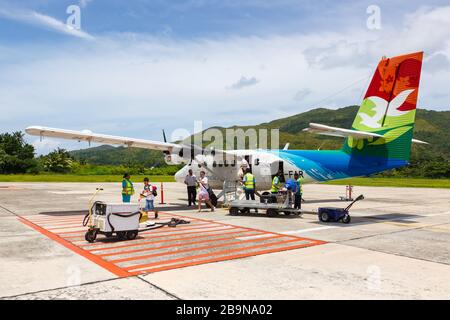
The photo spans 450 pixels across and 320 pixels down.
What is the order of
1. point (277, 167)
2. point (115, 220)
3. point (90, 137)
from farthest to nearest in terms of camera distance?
point (277, 167) → point (90, 137) → point (115, 220)

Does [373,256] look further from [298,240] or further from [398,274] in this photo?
[298,240]

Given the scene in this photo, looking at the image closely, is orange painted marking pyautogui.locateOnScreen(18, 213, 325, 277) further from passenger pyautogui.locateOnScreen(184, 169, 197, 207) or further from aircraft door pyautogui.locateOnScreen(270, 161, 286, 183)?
aircraft door pyautogui.locateOnScreen(270, 161, 286, 183)

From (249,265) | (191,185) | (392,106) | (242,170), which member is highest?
(392,106)

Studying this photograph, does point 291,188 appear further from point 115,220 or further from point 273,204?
point 115,220

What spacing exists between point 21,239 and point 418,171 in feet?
238

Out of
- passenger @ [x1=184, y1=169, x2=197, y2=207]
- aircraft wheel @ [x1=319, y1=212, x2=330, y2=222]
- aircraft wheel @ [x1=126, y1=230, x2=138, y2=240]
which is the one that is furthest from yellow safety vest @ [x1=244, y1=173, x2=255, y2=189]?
aircraft wheel @ [x1=126, y1=230, x2=138, y2=240]

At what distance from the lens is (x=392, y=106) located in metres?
17.0

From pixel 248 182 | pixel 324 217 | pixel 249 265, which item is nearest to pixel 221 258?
pixel 249 265

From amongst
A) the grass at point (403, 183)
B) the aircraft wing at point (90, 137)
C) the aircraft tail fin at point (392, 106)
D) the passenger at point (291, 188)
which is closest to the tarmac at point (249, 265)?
the passenger at point (291, 188)

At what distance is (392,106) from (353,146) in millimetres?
3373

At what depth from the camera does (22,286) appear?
252 inches

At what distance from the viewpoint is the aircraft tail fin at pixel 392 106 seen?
16297 millimetres

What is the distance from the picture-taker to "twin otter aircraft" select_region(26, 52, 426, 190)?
1648 centimetres

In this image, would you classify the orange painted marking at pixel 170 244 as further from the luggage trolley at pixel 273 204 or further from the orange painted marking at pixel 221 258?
the luggage trolley at pixel 273 204
